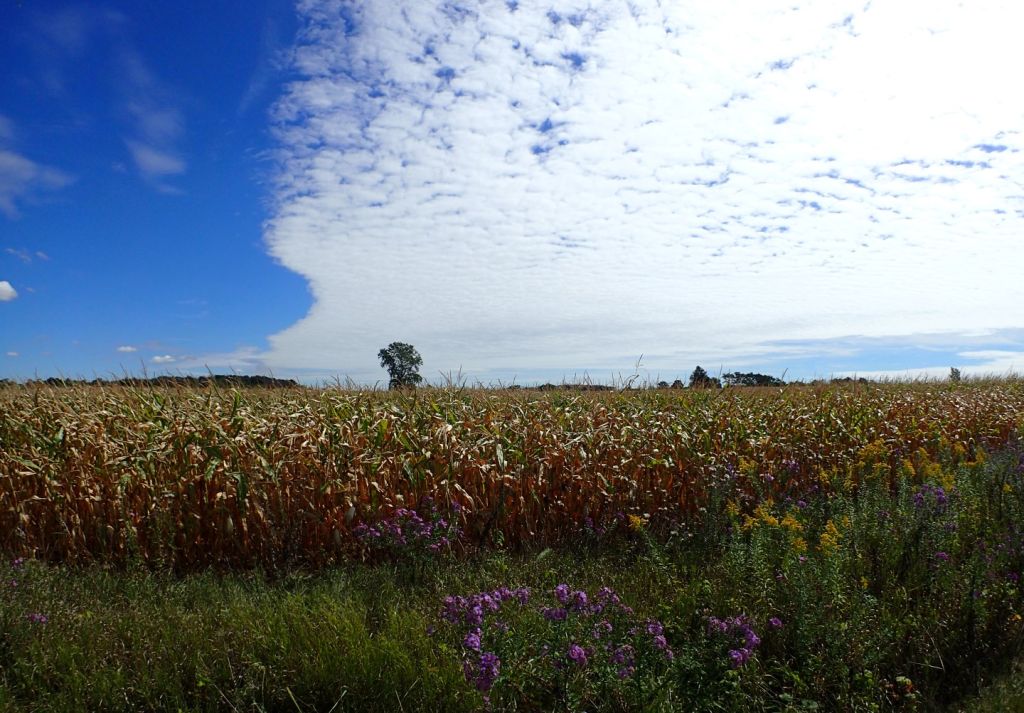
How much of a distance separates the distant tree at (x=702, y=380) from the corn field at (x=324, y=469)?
127 inches

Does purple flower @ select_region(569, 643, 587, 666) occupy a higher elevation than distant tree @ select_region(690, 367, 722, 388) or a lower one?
lower

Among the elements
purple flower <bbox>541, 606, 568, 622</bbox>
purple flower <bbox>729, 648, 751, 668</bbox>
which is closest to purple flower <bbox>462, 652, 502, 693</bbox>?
purple flower <bbox>541, 606, 568, 622</bbox>

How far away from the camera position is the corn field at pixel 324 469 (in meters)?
5.82

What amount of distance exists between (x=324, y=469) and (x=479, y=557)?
5.69 feet

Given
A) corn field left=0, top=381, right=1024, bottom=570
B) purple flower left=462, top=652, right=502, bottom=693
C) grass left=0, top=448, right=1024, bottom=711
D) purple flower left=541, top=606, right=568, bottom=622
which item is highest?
corn field left=0, top=381, right=1024, bottom=570

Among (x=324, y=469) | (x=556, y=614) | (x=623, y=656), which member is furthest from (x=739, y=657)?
(x=324, y=469)

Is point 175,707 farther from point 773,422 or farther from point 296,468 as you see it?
point 773,422

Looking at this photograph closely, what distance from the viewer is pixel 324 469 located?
5.93m

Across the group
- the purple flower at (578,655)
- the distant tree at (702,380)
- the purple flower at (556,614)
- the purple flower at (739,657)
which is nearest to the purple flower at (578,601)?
the purple flower at (556,614)

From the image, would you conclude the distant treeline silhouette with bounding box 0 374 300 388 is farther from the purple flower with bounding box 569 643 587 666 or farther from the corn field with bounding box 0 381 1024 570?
the purple flower with bounding box 569 643 587 666

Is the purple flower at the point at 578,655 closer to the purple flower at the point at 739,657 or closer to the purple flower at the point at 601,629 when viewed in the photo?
the purple flower at the point at 601,629

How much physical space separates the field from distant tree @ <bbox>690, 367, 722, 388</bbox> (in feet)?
6.51

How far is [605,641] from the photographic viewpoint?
10.8 feet

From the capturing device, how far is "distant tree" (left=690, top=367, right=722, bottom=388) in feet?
37.1
